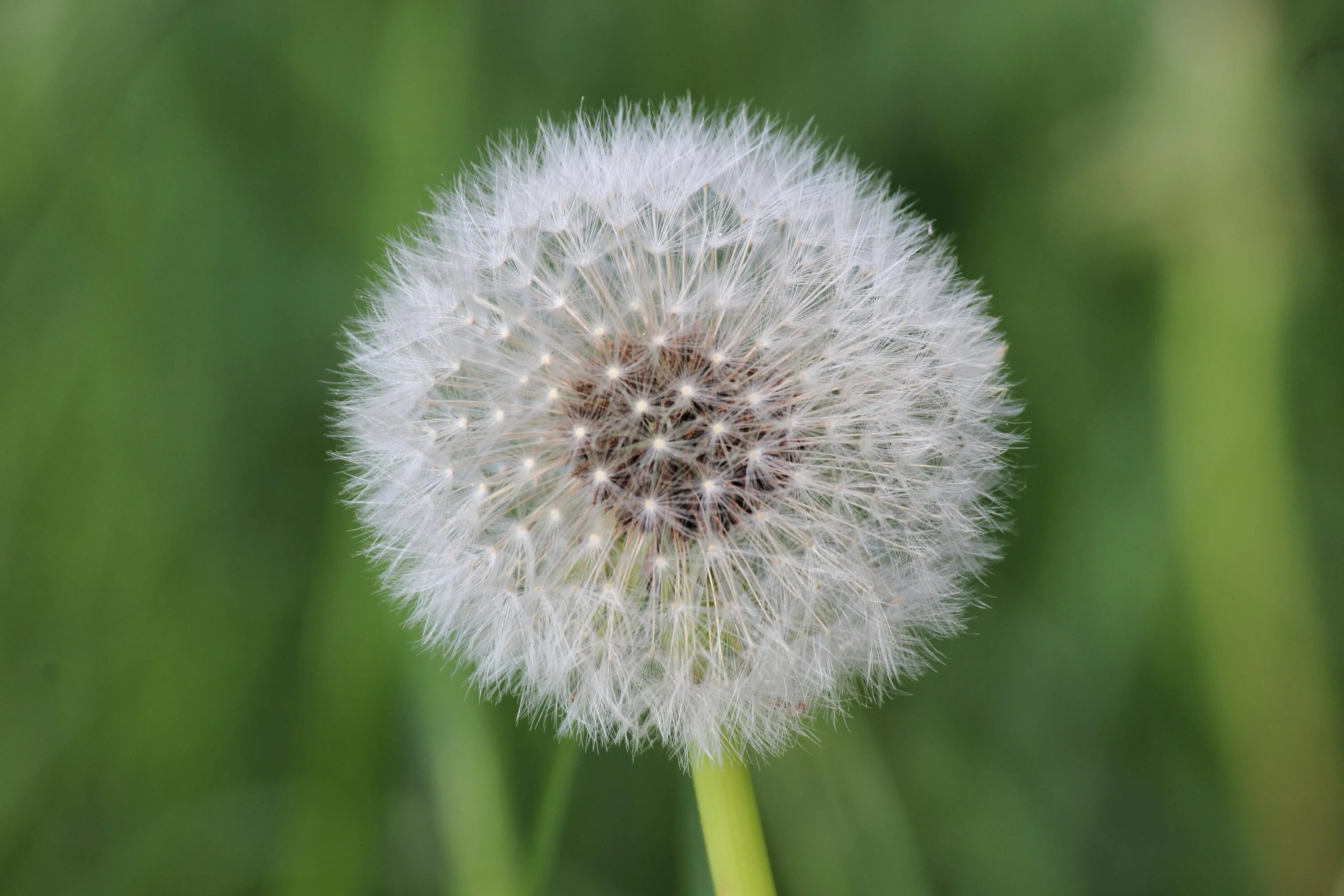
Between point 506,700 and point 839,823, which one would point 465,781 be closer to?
point 506,700

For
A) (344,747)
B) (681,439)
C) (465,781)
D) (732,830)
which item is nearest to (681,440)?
(681,439)

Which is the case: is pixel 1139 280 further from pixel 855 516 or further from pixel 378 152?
pixel 378 152

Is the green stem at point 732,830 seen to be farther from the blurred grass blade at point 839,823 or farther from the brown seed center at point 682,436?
the blurred grass blade at point 839,823

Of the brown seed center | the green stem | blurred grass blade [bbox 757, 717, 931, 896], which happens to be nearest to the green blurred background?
blurred grass blade [bbox 757, 717, 931, 896]

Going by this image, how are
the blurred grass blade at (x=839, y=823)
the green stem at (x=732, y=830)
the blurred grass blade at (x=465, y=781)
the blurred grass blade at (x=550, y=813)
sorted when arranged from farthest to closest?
1. the blurred grass blade at (x=839, y=823)
2. the blurred grass blade at (x=465, y=781)
3. the blurred grass blade at (x=550, y=813)
4. the green stem at (x=732, y=830)

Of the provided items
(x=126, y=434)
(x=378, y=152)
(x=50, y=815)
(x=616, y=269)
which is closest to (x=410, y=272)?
(x=616, y=269)

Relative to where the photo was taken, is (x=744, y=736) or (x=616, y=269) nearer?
(x=744, y=736)

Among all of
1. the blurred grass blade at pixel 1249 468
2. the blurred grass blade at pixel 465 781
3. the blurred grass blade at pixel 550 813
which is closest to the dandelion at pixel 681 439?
the blurred grass blade at pixel 550 813
